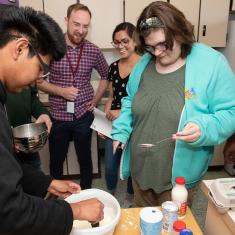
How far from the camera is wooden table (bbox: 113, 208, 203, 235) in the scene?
1.04 m

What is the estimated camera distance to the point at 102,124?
89.9 inches

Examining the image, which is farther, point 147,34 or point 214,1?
point 214,1

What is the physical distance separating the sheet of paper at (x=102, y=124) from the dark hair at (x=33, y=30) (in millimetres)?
1384

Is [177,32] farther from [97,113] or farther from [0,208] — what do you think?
[97,113]

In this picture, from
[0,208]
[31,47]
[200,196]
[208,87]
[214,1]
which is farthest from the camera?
[214,1]

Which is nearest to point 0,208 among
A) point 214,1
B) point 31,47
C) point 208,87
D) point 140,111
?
point 31,47

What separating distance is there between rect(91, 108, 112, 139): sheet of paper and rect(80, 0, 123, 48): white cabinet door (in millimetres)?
921

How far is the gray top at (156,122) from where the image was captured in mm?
1310

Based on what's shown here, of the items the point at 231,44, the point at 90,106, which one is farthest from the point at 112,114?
the point at 231,44

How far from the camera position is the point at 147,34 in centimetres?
131

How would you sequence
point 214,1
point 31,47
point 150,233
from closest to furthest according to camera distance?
point 31,47 → point 150,233 → point 214,1

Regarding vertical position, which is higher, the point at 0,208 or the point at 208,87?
the point at 208,87

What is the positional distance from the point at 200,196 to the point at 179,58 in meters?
1.64

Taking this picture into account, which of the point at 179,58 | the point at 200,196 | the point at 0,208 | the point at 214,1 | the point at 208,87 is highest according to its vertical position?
the point at 214,1
